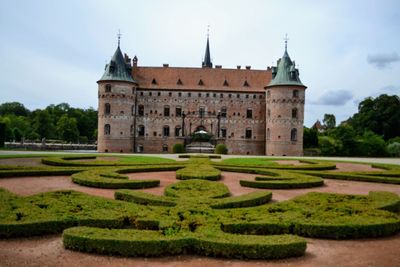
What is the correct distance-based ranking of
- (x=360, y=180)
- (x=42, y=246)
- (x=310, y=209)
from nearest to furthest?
(x=42, y=246)
(x=310, y=209)
(x=360, y=180)

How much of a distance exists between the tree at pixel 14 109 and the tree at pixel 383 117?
105105mm

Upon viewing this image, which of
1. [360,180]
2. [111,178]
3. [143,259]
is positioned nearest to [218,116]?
[360,180]

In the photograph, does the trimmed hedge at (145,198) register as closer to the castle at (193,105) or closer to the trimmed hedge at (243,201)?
the trimmed hedge at (243,201)

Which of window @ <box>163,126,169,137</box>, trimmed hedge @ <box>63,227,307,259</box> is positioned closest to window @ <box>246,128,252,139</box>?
window @ <box>163,126,169,137</box>

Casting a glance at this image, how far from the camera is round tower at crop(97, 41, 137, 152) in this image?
50.1 metres

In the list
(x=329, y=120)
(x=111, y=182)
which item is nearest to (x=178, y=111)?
(x=111, y=182)

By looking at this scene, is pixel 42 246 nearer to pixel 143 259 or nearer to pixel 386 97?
pixel 143 259

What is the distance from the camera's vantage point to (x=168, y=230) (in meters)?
8.09

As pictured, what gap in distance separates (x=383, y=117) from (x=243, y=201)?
2906 inches

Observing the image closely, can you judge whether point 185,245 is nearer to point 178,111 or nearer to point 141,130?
point 178,111

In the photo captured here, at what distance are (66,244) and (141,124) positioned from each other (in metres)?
46.4

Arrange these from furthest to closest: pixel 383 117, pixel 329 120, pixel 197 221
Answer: pixel 329 120, pixel 383 117, pixel 197 221

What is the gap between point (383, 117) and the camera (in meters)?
73.6

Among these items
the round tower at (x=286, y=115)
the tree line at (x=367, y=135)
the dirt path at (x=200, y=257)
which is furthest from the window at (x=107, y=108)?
the dirt path at (x=200, y=257)
